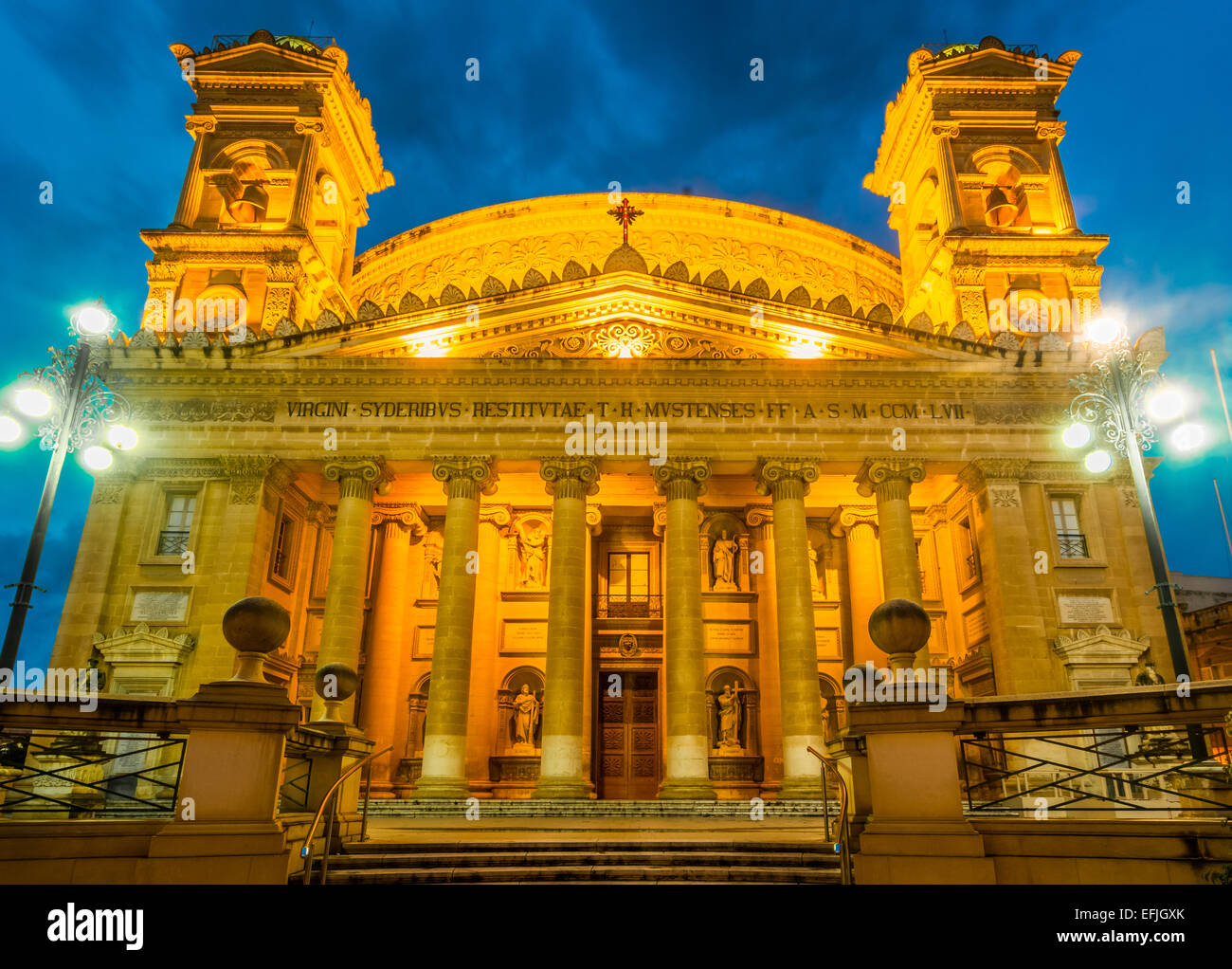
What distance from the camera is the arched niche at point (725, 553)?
30391 mm

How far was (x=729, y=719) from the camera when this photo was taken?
92.8 feet

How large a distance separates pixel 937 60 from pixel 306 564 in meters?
31.5

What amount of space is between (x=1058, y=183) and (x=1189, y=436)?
2183 centimetres

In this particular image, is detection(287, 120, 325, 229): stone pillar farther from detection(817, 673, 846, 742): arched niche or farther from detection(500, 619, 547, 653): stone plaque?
detection(817, 673, 846, 742): arched niche

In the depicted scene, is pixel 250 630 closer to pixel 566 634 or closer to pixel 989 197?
pixel 566 634

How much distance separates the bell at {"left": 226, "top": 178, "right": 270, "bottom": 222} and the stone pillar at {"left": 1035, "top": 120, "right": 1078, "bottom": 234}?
101 ft

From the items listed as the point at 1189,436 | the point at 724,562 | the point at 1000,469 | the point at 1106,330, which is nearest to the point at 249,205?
the point at 724,562

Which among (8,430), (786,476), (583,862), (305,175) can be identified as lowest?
(583,862)

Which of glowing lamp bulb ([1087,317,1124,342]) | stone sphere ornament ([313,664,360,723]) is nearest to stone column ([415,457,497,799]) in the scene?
stone sphere ornament ([313,664,360,723])

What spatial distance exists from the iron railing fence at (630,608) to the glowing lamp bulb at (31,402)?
18.6 meters

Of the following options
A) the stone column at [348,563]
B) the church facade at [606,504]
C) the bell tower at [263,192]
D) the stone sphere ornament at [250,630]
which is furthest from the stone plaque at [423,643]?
the stone sphere ornament at [250,630]

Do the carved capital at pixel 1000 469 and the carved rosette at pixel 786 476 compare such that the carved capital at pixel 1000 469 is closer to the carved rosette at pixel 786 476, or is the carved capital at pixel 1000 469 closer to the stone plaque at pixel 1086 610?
the stone plaque at pixel 1086 610

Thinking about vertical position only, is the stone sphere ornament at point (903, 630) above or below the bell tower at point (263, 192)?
below
